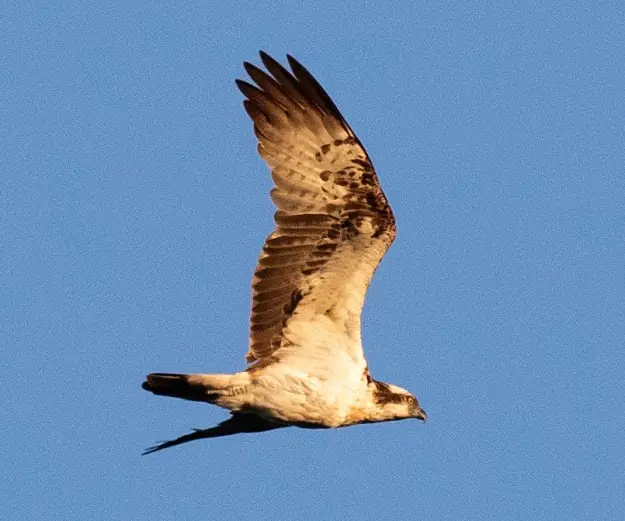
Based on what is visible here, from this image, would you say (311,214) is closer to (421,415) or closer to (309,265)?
(309,265)

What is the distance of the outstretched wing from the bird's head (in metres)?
0.43

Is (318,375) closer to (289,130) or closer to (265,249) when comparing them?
(265,249)

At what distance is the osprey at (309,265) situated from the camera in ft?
45.6

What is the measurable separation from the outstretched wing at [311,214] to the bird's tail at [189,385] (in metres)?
0.50

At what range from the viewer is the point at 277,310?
14188 millimetres

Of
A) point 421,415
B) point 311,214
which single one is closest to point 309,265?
point 311,214

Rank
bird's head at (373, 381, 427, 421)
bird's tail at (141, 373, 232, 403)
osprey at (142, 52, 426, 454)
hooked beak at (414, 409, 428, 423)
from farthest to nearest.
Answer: hooked beak at (414, 409, 428, 423) → bird's head at (373, 381, 427, 421) → osprey at (142, 52, 426, 454) → bird's tail at (141, 373, 232, 403)

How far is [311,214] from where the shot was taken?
1405cm

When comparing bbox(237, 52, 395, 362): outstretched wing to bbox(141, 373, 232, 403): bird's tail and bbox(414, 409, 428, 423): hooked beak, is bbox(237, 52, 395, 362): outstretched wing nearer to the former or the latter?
bbox(141, 373, 232, 403): bird's tail

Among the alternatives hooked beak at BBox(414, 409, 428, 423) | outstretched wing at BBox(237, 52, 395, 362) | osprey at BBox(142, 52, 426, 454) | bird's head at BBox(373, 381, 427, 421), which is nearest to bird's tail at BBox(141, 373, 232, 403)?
osprey at BBox(142, 52, 426, 454)

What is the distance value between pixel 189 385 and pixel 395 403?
1992 millimetres

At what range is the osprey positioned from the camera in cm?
1391

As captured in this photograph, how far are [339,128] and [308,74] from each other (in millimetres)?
575

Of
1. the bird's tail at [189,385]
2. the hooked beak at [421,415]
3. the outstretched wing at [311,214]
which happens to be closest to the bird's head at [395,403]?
the hooked beak at [421,415]
